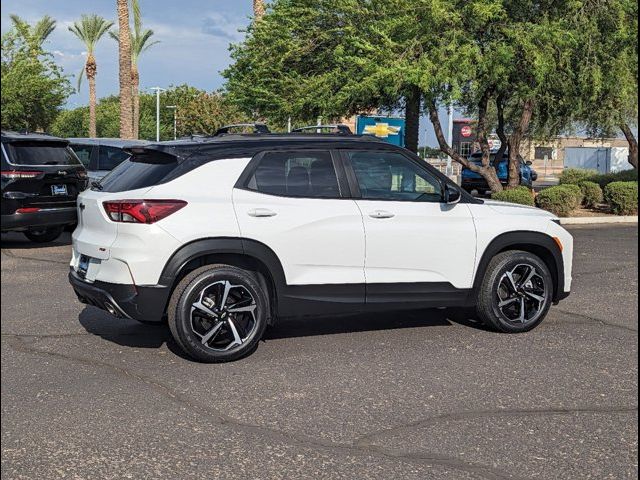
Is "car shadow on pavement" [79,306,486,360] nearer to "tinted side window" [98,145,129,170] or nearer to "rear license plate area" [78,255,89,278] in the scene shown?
"rear license plate area" [78,255,89,278]

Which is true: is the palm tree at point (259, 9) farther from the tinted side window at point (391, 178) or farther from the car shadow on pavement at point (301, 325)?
the tinted side window at point (391, 178)

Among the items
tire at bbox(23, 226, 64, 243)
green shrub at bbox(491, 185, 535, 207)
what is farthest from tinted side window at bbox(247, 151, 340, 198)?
green shrub at bbox(491, 185, 535, 207)

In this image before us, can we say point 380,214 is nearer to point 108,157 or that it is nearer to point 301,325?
point 301,325

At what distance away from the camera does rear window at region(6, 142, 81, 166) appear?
3.01 meters

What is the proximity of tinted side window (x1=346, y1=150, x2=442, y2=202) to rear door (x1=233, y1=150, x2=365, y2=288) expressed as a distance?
221 millimetres

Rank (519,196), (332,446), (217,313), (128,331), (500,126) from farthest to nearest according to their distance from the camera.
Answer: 1. (500,126)
2. (519,196)
3. (128,331)
4. (217,313)
5. (332,446)

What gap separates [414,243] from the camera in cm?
584

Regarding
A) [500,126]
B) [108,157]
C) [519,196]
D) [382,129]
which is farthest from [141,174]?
[500,126]

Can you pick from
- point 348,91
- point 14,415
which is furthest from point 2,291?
point 348,91

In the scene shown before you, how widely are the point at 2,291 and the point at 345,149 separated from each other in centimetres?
464

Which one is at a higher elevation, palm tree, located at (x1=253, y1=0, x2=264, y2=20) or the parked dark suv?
palm tree, located at (x1=253, y1=0, x2=264, y2=20)

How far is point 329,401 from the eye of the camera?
453 cm

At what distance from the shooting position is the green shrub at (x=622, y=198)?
19297 mm

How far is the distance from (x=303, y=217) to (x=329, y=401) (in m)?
1.55
